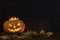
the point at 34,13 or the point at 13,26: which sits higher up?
the point at 34,13

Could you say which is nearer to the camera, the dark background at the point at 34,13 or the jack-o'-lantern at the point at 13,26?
the jack-o'-lantern at the point at 13,26

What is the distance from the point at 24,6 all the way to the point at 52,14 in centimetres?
47

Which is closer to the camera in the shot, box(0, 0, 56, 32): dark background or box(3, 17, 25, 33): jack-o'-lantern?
box(3, 17, 25, 33): jack-o'-lantern

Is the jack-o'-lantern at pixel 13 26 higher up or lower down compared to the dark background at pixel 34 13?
lower down

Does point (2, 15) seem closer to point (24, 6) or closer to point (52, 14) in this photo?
point (24, 6)

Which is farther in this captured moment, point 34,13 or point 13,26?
point 34,13

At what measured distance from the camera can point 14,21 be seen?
9.93 ft

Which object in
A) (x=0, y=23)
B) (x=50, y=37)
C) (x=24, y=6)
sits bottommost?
(x=50, y=37)

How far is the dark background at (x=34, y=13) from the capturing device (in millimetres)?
3352

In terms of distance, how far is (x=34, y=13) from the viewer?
11.1ft

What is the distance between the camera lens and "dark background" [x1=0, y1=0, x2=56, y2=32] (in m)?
3.35

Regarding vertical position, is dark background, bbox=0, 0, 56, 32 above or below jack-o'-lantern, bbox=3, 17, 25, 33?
above

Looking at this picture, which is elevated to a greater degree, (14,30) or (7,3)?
(7,3)

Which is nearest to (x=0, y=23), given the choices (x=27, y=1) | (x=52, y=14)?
(x=27, y=1)
